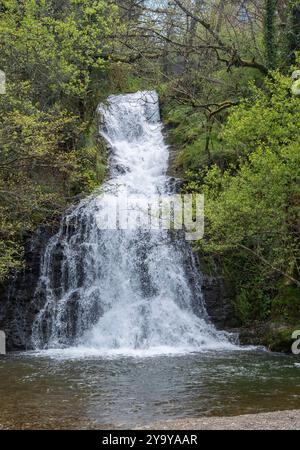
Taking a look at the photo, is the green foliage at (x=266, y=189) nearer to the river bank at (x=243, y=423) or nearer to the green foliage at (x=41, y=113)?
the green foliage at (x=41, y=113)

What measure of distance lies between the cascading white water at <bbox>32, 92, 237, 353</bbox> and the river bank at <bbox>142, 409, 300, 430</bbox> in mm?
→ 7275

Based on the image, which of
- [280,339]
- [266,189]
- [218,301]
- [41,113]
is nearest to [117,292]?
[218,301]

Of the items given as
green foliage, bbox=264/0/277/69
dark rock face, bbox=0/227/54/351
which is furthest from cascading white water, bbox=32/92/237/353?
green foliage, bbox=264/0/277/69

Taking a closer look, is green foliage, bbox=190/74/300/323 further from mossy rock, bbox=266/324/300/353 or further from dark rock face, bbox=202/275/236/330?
dark rock face, bbox=202/275/236/330

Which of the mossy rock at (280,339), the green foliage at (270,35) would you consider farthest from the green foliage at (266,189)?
the green foliage at (270,35)

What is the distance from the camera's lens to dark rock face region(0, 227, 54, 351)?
17125mm

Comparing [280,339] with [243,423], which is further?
[280,339]

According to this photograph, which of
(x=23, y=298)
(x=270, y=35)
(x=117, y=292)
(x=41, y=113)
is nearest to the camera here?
(x=41, y=113)

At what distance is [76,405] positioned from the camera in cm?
946

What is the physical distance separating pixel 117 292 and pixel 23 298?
3.17 m

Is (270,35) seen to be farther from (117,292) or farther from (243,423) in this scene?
Result: (243,423)

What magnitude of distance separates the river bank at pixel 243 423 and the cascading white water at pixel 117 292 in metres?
7.28

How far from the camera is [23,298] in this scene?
58.7 ft

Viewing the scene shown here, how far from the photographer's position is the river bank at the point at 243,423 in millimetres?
7387
